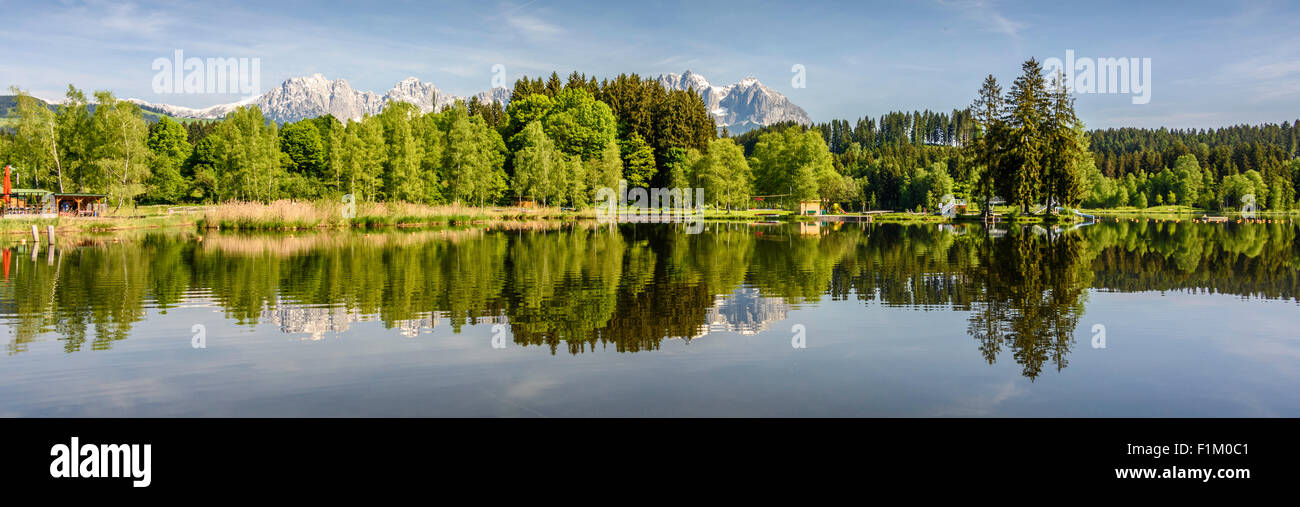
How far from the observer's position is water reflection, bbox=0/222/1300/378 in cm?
1312

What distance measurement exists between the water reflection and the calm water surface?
0.12m

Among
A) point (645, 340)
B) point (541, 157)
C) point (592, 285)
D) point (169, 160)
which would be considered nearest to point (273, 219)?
point (541, 157)

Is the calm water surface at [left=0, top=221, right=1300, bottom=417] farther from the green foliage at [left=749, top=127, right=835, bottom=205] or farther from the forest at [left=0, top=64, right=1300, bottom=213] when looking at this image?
the green foliage at [left=749, top=127, right=835, bottom=205]

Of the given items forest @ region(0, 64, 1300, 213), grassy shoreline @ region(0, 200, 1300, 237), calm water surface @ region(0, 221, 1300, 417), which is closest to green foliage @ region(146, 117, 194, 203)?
forest @ region(0, 64, 1300, 213)

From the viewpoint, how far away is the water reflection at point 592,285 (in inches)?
517

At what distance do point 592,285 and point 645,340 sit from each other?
748cm

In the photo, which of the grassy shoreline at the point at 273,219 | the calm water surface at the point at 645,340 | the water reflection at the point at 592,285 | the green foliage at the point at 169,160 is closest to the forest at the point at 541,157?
the green foliage at the point at 169,160

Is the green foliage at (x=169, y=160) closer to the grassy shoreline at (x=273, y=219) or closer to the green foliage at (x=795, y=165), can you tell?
the grassy shoreline at (x=273, y=219)

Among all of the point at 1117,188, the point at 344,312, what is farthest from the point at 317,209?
the point at 1117,188

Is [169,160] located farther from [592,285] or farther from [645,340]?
[645,340]
